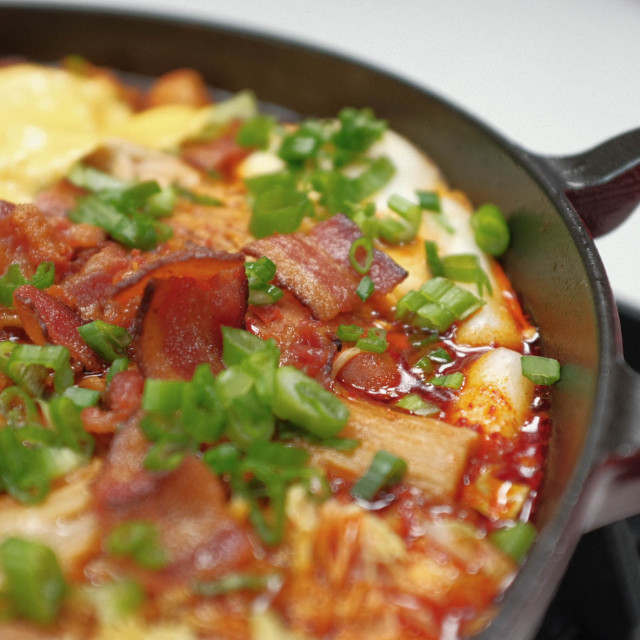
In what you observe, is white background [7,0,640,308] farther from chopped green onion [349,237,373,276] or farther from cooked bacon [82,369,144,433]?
cooked bacon [82,369,144,433]

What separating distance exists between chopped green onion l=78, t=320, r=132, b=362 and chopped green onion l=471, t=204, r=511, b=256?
1332 millimetres

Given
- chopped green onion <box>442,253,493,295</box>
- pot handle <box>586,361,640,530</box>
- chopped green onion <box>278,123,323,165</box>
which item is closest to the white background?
chopped green onion <box>278,123,323,165</box>

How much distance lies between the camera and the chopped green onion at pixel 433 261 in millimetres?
2412

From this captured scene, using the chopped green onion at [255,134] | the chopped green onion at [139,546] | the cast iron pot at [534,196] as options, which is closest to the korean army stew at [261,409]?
the chopped green onion at [139,546]

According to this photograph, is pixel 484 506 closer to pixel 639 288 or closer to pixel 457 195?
pixel 457 195

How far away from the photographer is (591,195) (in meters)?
2.27

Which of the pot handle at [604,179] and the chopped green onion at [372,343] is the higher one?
the pot handle at [604,179]

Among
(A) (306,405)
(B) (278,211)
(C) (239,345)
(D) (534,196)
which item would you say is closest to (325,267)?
(B) (278,211)

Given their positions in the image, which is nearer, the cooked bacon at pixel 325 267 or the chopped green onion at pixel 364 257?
the cooked bacon at pixel 325 267

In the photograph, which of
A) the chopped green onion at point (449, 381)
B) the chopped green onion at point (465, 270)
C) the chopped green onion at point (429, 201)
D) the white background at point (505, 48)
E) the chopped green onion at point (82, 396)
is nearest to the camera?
the chopped green onion at point (82, 396)

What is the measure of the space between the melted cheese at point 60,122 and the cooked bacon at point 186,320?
4.31 feet

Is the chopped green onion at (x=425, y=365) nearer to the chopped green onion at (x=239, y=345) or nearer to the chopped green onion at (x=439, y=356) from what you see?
the chopped green onion at (x=439, y=356)

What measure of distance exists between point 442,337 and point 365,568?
93cm

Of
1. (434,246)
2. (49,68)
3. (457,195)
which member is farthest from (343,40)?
(434,246)
